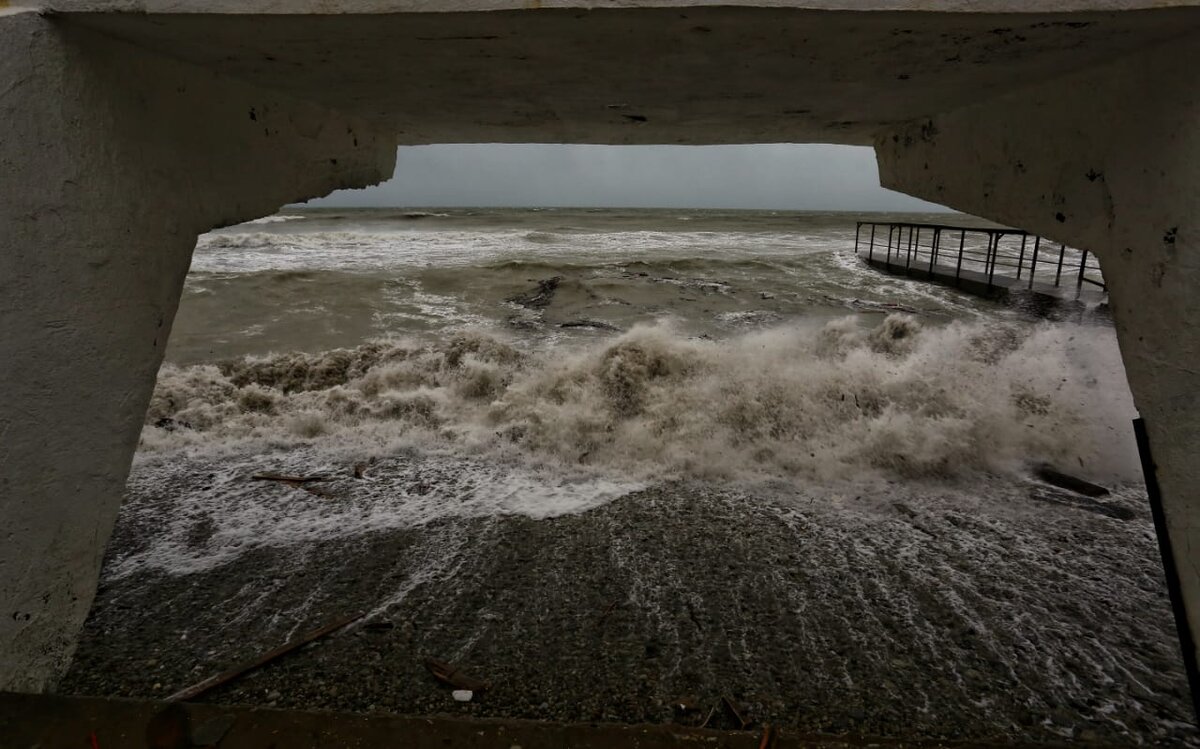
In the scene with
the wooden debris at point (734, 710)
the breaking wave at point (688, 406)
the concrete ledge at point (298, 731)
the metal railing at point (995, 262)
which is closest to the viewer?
the concrete ledge at point (298, 731)

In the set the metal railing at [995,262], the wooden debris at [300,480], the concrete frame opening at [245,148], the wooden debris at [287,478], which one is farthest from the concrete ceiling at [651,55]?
the metal railing at [995,262]

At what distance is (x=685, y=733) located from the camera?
70.4 inches

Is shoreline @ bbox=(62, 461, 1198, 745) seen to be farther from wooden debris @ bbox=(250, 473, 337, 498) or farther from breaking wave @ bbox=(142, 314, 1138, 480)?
breaking wave @ bbox=(142, 314, 1138, 480)

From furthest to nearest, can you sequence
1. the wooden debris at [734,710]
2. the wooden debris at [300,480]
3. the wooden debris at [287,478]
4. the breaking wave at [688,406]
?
the breaking wave at [688,406], the wooden debris at [287,478], the wooden debris at [300,480], the wooden debris at [734,710]

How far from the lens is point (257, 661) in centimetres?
268

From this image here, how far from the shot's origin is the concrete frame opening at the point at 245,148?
62.6 inches

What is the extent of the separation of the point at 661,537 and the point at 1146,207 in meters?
2.82

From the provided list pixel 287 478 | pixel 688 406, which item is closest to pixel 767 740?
pixel 287 478

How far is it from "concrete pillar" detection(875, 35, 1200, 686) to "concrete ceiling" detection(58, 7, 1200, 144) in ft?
0.26

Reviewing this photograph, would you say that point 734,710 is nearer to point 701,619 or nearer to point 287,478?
point 701,619

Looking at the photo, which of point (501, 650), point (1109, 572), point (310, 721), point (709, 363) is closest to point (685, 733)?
point (310, 721)

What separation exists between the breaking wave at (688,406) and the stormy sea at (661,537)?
0.04 metres

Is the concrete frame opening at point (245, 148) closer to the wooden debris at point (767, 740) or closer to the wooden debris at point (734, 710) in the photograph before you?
the wooden debris at point (767, 740)

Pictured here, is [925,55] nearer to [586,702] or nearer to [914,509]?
[586,702]
